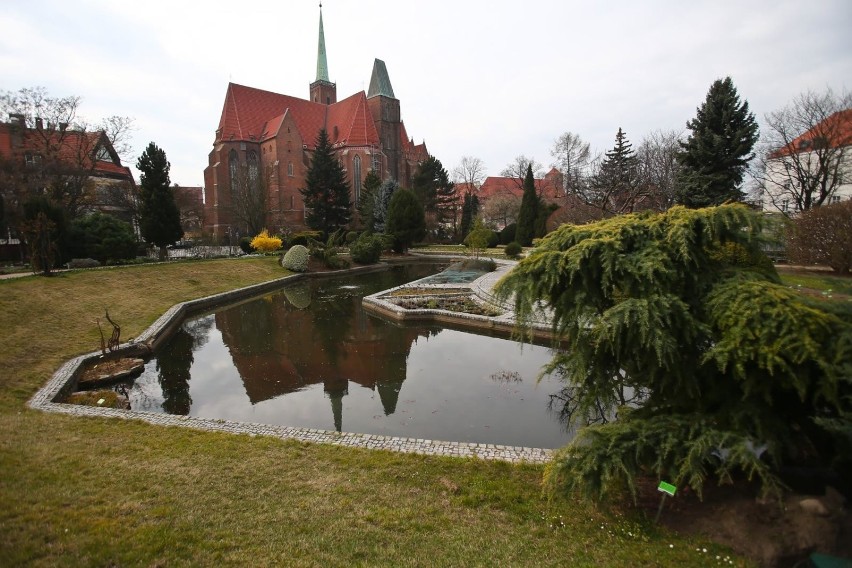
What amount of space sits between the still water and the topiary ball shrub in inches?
449

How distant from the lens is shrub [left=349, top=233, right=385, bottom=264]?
28844mm

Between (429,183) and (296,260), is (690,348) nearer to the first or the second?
(296,260)

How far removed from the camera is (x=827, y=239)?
13.8 m

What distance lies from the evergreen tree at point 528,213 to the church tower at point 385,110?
21575mm

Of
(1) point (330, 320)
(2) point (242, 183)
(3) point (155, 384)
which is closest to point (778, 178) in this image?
(1) point (330, 320)

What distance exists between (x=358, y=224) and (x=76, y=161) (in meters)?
22.7

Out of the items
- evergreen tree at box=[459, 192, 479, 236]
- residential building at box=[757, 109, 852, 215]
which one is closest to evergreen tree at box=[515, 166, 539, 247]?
evergreen tree at box=[459, 192, 479, 236]

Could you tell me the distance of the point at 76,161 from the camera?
27.1m

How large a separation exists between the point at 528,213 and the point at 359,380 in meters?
30.3

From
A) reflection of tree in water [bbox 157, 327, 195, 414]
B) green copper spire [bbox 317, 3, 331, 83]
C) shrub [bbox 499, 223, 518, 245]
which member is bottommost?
reflection of tree in water [bbox 157, 327, 195, 414]

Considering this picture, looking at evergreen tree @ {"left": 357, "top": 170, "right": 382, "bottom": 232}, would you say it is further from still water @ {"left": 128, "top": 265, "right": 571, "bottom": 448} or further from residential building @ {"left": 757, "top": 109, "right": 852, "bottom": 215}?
residential building @ {"left": 757, "top": 109, "right": 852, "bottom": 215}

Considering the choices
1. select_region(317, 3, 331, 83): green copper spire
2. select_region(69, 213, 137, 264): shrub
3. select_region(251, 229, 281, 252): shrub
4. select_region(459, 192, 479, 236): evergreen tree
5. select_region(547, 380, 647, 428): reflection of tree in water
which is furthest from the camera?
select_region(317, 3, 331, 83): green copper spire

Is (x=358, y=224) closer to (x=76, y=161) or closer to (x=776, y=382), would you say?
(x=76, y=161)

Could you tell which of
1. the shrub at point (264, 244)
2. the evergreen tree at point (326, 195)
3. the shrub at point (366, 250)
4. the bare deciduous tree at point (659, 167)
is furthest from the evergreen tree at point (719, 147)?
the evergreen tree at point (326, 195)
